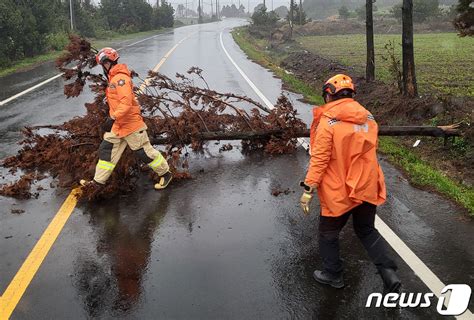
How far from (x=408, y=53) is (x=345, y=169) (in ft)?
26.3

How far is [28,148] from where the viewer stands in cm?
763

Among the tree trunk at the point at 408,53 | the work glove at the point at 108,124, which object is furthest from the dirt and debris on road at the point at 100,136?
the tree trunk at the point at 408,53

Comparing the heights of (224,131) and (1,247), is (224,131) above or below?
above

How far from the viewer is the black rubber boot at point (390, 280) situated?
13.1ft

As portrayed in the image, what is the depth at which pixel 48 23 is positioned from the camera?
2431 centimetres

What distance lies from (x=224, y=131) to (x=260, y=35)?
37371 millimetres

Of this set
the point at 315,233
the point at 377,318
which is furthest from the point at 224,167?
the point at 377,318

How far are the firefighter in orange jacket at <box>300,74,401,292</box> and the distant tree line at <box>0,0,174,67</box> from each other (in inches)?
725

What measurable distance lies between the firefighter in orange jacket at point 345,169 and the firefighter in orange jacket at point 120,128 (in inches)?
105

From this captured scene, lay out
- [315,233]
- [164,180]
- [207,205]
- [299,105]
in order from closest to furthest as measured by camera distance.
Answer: [315,233] < [207,205] < [164,180] < [299,105]

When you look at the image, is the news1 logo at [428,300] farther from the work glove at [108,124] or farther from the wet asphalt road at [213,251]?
the work glove at [108,124]

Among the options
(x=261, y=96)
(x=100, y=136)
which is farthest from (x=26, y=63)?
(x=100, y=136)

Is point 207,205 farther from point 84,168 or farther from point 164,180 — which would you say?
point 84,168

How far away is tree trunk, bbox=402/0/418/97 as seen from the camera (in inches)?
435
